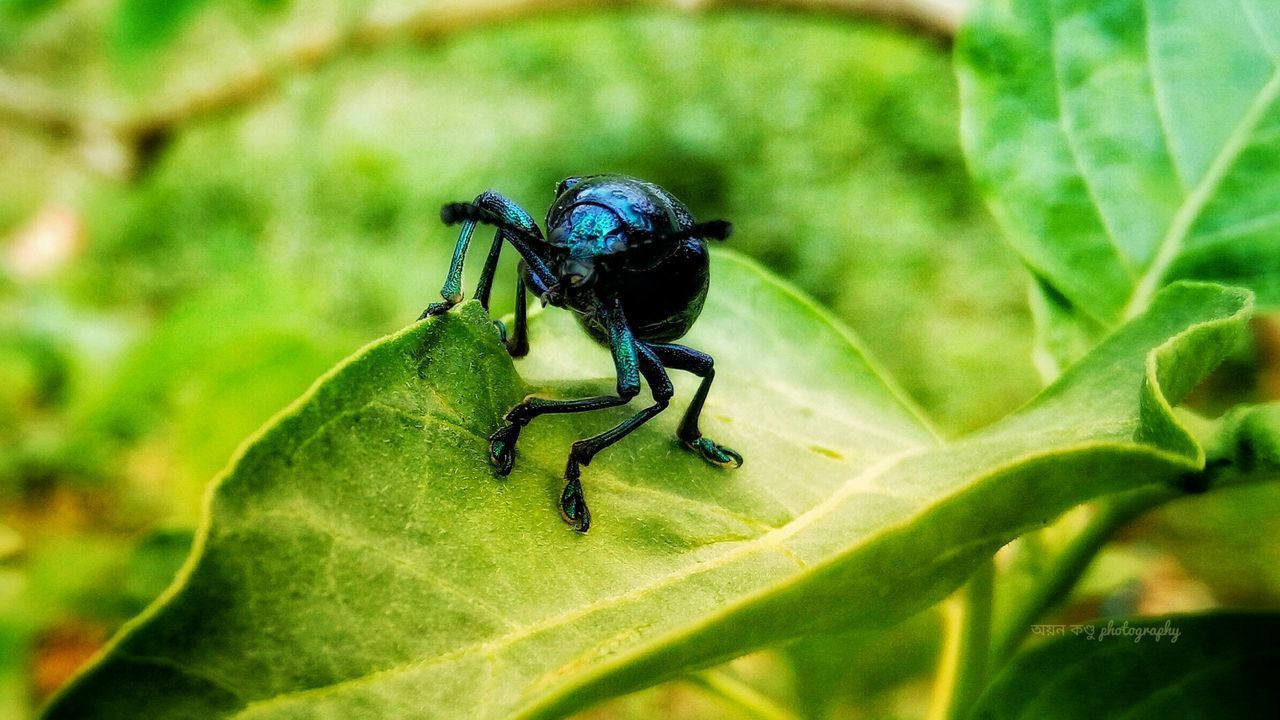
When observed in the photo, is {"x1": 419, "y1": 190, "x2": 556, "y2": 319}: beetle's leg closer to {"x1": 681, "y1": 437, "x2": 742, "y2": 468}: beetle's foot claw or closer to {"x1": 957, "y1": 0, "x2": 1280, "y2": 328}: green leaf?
{"x1": 681, "y1": 437, "x2": 742, "y2": 468}: beetle's foot claw

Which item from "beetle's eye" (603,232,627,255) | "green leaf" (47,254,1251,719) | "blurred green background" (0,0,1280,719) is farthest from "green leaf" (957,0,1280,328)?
"blurred green background" (0,0,1280,719)

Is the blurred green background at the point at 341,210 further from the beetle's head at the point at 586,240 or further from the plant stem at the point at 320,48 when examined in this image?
the beetle's head at the point at 586,240

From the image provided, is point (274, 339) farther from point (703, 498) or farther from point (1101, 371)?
point (1101, 371)

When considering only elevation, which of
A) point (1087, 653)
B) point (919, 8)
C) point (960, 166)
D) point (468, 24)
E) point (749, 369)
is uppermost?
point (468, 24)

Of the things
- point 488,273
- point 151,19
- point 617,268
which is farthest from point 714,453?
point 151,19

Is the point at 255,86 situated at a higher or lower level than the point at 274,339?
higher

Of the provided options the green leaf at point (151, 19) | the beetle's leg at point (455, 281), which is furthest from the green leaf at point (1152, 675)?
the green leaf at point (151, 19)

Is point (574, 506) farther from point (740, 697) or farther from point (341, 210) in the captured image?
point (341, 210)

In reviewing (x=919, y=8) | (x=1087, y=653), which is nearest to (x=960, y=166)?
(x=919, y=8)
